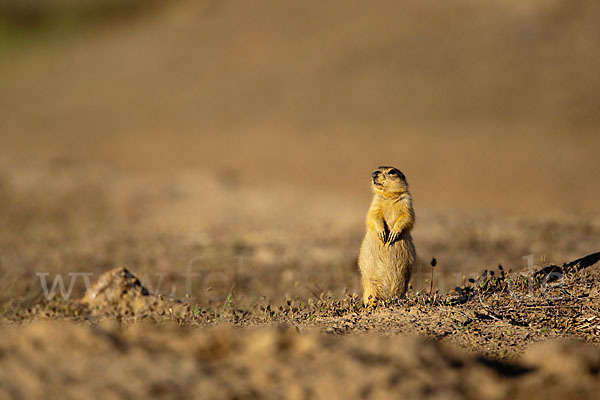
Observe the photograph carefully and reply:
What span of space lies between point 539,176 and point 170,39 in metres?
20.3

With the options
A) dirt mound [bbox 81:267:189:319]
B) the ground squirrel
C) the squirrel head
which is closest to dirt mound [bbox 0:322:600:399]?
the ground squirrel

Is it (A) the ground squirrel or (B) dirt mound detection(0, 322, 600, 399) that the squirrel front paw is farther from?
(B) dirt mound detection(0, 322, 600, 399)

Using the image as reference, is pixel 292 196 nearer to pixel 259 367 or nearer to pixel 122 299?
pixel 122 299

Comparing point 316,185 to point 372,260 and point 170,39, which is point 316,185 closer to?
point 372,260

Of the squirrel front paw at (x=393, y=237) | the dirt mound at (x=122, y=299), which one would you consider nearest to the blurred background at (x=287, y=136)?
the dirt mound at (x=122, y=299)

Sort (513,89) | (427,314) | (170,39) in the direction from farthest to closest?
1. (170,39)
2. (513,89)
3. (427,314)

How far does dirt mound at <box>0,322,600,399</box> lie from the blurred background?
3.74 metres

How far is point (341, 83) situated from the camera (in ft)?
79.7

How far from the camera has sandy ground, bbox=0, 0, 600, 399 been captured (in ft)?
10.5

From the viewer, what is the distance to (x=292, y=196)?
52.5 ft

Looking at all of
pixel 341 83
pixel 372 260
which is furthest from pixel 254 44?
pixel 372 260

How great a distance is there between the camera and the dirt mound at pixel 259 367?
294 centimetres

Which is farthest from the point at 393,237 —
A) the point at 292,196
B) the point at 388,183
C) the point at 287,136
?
the point at 287,136

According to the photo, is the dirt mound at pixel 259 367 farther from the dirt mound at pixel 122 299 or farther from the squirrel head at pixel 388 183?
the squirrel head at pixel 388 183
